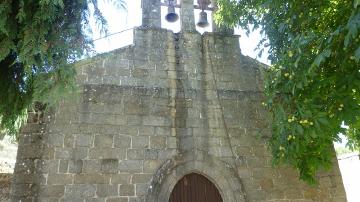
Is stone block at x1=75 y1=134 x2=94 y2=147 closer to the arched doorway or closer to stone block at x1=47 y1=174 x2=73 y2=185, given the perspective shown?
stone block at x1=47 y1=174 x2=73 y2=185

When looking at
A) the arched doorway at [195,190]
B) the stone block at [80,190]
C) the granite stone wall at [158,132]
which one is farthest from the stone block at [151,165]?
the stone block at [80,190]

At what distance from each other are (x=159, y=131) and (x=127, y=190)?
3.48ft

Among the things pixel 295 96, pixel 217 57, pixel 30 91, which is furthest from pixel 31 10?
pixel 217 57

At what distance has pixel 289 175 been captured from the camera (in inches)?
246

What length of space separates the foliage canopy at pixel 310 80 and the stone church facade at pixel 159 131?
126cm

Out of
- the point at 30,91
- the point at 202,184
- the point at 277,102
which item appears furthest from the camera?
the point at 202,184

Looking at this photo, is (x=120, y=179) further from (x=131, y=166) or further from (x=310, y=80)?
(x=310, y=80)

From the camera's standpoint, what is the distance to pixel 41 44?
2775 mm

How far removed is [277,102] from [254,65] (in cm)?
218

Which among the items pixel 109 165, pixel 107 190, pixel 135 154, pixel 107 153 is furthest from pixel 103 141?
pixel 107 190

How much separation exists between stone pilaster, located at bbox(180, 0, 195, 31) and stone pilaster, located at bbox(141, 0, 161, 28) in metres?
0.46

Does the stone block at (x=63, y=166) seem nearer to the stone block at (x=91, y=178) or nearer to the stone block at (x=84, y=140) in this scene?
the stone block at (x=91, y=178)

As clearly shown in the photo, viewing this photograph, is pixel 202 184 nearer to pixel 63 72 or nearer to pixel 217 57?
pixel 217 57

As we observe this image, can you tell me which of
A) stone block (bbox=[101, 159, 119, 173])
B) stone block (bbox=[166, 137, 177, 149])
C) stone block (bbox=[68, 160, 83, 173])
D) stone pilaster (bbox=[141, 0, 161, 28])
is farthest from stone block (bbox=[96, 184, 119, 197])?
stone pilaster (bbox=[141, 0, 161, 28])
